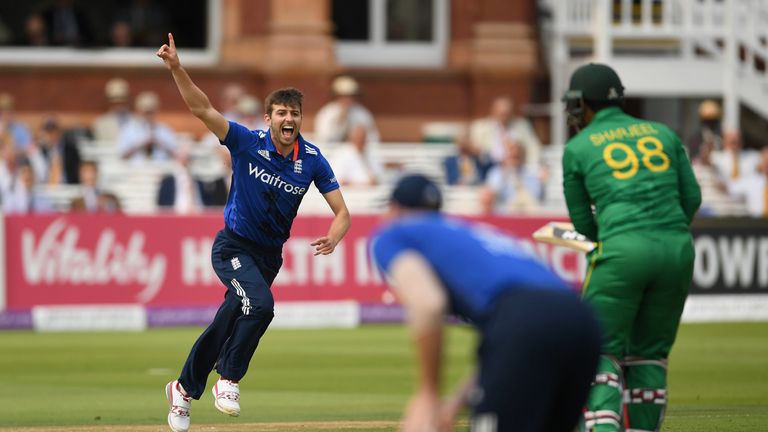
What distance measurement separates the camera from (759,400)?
11703 mm

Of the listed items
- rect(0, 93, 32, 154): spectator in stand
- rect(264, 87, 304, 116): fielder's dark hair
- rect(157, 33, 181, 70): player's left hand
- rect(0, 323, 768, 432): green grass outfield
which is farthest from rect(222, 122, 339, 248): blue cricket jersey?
rect(0, 93, 32, 154): spectator in stand

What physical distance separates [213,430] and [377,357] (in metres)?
5.24

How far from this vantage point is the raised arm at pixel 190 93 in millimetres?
8781

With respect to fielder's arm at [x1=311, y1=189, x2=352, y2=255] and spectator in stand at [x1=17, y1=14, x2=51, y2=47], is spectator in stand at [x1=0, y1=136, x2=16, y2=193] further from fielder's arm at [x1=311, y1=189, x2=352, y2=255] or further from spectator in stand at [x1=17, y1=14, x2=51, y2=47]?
fielder's arm at [x1=311, y1=189, x2=352, y2=255]

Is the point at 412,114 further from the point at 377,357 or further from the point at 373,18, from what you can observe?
the point at 377,357

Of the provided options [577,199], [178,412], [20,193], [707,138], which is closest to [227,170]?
[20,193]

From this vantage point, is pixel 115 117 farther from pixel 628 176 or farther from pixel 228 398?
pixel 628 176

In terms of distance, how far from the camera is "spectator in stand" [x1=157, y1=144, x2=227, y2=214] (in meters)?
19.1

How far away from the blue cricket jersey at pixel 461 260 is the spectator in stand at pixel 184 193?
533 inches

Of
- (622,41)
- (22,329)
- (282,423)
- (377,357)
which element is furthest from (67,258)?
(622,41)

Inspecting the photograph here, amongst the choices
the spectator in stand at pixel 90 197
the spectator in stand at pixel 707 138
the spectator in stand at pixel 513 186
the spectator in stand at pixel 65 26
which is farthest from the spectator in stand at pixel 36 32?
the spectator in stand at pixel 707 138

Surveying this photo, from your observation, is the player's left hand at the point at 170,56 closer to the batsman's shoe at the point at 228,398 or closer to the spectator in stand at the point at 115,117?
the batsman's shoe at the point at 228,398

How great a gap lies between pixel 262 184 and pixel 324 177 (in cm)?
43

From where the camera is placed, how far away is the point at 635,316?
7535 mm
